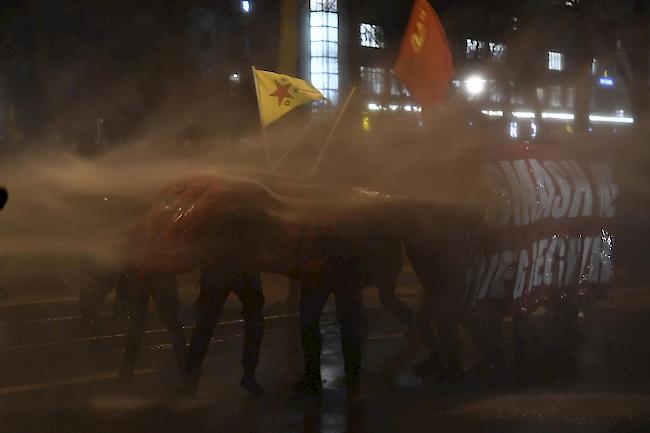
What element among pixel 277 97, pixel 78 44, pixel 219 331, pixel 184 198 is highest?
pixel 78 44

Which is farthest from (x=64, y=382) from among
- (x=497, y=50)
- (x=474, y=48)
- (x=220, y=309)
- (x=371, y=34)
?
(x=371, y=34)

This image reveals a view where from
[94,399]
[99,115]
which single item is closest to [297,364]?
[94,399]

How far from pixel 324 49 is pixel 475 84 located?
46.5ft

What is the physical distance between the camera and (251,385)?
7930mm

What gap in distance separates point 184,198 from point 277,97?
2185 mm

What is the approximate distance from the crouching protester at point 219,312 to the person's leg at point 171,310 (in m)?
0.25

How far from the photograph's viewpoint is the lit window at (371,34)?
32.7 m

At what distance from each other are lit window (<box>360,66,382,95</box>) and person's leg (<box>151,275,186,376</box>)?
99.6 ft

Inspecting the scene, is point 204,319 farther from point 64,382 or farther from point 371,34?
point 371,34

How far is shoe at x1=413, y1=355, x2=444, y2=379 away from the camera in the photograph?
877 centimetres

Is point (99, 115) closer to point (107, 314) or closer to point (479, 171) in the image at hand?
point (107, 314)

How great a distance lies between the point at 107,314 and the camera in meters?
11.8

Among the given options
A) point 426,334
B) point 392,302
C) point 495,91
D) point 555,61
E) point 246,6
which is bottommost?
point 426,334

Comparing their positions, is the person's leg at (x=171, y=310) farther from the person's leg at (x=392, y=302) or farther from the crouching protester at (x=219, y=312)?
the person's leg at (x=392, y=302)
